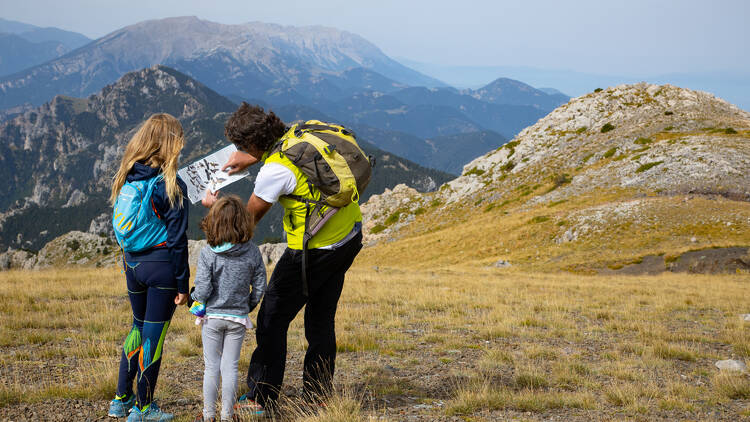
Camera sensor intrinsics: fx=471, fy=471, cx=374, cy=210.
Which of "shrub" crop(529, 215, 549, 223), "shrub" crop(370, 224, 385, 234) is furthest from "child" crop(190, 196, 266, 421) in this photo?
"shrub" crop(370, 224, 385, 234)

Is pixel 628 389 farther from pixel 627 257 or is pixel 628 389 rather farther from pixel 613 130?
pixel 613 130

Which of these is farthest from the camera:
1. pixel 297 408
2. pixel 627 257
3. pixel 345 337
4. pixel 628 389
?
pixel 627 257

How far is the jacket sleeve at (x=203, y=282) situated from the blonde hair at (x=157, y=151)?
23.0 inches

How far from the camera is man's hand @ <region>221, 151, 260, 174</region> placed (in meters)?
4.25

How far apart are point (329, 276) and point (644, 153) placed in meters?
45.0

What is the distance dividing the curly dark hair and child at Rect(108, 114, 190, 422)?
1.77 feet

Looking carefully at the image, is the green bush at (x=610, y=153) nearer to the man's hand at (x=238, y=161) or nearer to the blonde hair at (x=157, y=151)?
the man's hand at (x=238, y=161)

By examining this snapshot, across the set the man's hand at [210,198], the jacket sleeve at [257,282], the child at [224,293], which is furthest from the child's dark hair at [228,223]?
the jacket sleeve at [257,282]

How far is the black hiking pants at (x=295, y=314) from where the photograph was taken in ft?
14.6

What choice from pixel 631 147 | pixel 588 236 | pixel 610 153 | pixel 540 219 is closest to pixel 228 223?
pixel 588 236

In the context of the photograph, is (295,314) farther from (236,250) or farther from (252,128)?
(252,128)

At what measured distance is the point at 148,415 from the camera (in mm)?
4418

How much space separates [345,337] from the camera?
26.7ft

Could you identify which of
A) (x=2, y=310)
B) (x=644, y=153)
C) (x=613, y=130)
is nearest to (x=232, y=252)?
(x=2, y=310)
